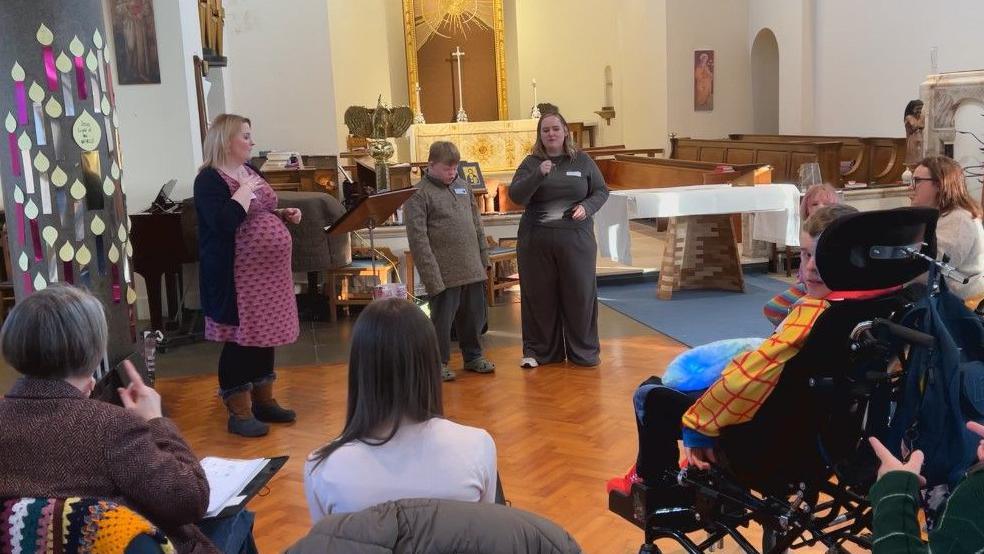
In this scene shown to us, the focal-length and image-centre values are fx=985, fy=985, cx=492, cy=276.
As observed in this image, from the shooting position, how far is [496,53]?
1755 centimetres

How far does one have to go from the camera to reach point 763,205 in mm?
7621

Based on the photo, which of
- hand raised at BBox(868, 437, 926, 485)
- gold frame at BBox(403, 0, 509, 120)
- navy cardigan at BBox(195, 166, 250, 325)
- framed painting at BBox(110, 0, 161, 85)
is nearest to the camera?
hand raised at BBox(868, 437, 926, 485)

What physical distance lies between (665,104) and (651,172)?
17.1 feet

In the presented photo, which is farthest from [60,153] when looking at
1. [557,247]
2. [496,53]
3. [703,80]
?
[496,53]

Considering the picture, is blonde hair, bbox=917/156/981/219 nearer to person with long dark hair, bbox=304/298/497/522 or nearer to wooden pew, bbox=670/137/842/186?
person with long dark hair, bbox=304/298/497/522

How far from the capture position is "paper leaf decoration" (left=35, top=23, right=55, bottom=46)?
131 inches

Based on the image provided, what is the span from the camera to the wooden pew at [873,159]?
1080 cm

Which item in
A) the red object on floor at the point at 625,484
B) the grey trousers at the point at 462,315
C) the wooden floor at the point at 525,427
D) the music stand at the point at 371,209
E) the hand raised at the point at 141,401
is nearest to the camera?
the hand raised at the point at 141,401

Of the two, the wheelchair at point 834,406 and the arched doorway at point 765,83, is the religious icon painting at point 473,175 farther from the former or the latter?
the arched doorway at point 765,83

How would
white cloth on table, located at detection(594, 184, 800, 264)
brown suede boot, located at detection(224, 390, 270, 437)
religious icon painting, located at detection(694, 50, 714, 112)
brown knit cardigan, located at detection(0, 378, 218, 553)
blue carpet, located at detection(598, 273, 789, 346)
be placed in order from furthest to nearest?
religious icon painting, located at detection(694, 50, 714, 112), white cloth on table, located at detection(594, 184, 800, 264), blue carpet, located at detection(598, 273, 789, 346), brown suede boot, located at detection(224, 390, 270, 437), brown knit cardigan, located at detection(0, 378, 218, 553)

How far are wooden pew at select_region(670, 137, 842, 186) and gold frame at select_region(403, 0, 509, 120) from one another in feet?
12.4

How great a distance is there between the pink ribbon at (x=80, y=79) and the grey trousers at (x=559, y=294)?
2779 millimetres

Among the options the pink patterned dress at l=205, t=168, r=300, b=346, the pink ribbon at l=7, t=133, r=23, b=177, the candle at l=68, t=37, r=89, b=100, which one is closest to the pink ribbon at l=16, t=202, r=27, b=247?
the pink ribbon at l=7, t=133, r=23, b=177

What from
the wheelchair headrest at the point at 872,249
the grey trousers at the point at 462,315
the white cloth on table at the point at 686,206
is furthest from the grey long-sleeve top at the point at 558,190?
the wheelchair headrest at the point at 872,249
